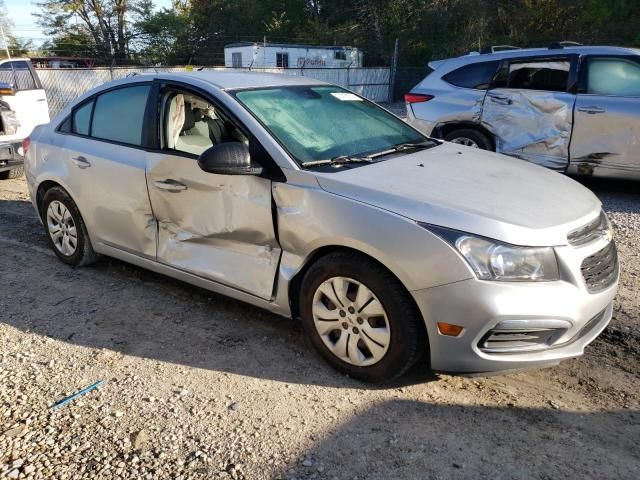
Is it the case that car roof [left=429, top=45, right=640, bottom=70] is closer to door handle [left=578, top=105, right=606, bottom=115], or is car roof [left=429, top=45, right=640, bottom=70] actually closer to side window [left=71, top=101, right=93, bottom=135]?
door handle [left=578, top=105, right=606, bottom=115]

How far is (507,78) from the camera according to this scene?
6992 millimetres

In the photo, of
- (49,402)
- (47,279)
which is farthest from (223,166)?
(47,279)

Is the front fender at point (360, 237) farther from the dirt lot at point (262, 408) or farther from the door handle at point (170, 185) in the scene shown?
the door handle at point (170, 185)

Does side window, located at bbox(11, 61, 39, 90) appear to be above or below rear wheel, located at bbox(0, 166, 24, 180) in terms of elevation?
above

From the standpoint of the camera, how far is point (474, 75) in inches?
285

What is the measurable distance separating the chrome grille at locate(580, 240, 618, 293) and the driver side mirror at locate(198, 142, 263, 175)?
71.5 inches

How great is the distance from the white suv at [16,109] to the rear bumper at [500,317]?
7.00 meters

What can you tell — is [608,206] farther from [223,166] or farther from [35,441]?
[35,441]

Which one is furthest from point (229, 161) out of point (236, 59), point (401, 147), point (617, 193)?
point (236, 59)

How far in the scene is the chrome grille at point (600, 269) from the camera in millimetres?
2787

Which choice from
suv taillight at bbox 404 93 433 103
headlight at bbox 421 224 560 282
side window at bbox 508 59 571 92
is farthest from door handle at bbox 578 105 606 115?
headlight at bbox 421 224 560 282

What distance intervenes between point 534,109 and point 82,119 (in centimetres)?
503

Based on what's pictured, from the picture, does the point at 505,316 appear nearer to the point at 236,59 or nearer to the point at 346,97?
the point at 346,97

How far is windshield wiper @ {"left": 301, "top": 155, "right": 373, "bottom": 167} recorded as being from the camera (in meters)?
3.24
